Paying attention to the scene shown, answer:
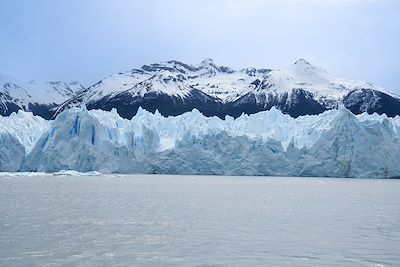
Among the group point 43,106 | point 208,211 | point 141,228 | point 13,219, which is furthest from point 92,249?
point 43,106

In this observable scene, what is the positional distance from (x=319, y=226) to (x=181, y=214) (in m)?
4.38

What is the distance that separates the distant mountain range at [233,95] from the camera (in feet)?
318

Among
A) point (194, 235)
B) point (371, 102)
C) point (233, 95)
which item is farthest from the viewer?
point (233, 95)

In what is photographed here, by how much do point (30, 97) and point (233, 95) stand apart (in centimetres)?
6608

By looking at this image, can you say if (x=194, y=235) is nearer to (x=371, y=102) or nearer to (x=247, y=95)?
(x=371, y=102)

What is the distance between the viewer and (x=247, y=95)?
107 metres

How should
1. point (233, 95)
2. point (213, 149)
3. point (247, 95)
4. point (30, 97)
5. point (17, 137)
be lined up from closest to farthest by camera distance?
1. point (213, 149)
2. point (17, 137)
3. point (247, 95)
4. point (233, 95)
5. point (30, 97)

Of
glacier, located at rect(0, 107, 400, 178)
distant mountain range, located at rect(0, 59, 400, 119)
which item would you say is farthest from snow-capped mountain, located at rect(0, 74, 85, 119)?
glacier, located at rect(0, 107, 400, 178)

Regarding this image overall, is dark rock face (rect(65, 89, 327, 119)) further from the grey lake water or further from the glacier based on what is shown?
the grey lake water

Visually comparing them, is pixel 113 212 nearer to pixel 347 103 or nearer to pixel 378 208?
pixel 378 208

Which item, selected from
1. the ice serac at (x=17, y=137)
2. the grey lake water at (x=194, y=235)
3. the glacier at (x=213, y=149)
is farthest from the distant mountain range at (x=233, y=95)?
the grey lake water at (x=194, y=235)

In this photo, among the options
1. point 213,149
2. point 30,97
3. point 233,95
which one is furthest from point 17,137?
point 30,97

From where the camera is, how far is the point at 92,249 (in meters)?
9.62

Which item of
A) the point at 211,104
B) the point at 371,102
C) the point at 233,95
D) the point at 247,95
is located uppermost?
the point at 371,102
